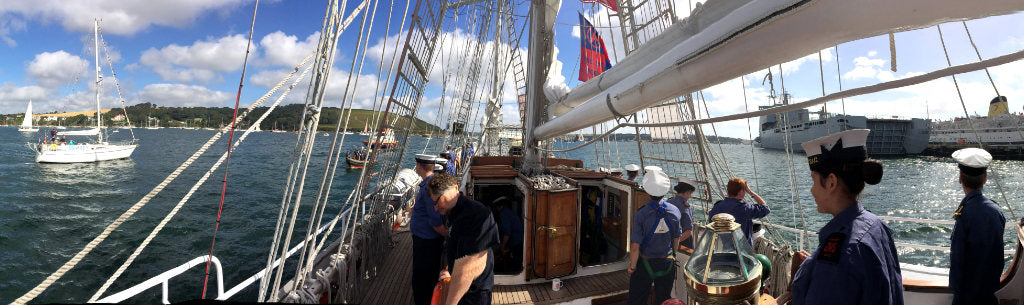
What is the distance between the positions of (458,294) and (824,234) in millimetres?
1708

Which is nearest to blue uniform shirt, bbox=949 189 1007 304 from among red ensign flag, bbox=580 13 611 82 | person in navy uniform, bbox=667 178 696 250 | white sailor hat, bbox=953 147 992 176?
white sailor hat, bbox=953 147 992 176

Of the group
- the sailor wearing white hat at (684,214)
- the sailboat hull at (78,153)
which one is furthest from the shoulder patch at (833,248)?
the sailboat hull at (78,153)

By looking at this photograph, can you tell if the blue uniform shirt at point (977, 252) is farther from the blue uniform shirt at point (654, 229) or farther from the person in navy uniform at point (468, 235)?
the person in navy uniform at point (468, 235)

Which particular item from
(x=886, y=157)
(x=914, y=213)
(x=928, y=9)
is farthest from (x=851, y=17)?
(x=886, y=157)

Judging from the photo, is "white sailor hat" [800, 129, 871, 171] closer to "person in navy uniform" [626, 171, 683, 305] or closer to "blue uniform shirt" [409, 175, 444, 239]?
"person in navy uniform" [626, 171, 683, 305]

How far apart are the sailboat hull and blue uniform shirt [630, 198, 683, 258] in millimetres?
41307

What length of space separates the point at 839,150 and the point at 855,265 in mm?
368

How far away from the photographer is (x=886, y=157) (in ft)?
151

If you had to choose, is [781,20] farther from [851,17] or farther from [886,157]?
[886,157]

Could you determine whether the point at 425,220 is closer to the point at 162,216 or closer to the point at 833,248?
the point at 833,248

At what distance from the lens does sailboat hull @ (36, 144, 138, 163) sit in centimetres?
2703

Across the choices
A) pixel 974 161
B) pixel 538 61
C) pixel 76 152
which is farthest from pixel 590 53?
pixel 76 152

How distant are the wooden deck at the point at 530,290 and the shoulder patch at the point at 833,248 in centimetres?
294

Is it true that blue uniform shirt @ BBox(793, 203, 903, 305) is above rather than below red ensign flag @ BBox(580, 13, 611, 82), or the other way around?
below
